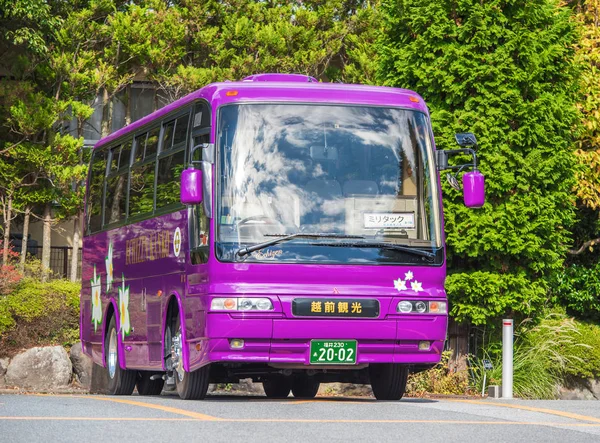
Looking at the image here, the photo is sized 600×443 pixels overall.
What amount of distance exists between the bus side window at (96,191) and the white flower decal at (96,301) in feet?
2.61

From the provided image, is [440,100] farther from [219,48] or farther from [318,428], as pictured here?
[318,428]

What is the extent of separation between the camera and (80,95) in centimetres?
2902

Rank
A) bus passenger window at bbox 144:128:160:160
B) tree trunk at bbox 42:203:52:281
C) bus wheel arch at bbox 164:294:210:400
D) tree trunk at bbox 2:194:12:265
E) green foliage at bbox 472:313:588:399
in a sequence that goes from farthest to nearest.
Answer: tree trunk at bbox 42:203:52:281, tree trunk at bbox 2:194:12:265, green foliage at bbox 472:313:588:399, bus passenger window at bbox 144:128:160:160, bus wheel arch at bbox 164:294:210:400

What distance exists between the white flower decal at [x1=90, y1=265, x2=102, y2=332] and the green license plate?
21.3 ft

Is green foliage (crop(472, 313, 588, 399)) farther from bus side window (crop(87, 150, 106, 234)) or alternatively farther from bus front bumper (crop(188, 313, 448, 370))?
bus front bumper (crop(188, 313, 448, 370))

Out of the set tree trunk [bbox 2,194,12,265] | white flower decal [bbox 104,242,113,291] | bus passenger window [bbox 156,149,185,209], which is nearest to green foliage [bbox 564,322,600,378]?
white flower decal [bbox 104,242,113,291]

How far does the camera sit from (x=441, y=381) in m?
21.7

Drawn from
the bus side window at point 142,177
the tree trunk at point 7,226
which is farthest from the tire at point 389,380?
the tree trunk at point 7,226

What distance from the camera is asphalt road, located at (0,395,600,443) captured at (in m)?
10.2

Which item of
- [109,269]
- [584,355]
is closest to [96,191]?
[109,269]

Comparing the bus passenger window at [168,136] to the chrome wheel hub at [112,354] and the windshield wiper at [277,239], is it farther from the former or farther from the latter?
the chrome wheel hub at [112,354]

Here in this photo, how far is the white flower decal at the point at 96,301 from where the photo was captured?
1959 cm

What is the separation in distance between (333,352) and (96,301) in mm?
7039

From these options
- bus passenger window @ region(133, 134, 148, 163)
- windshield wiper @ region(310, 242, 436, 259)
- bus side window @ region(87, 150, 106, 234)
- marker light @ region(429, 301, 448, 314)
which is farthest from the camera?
bus side window @ region(87, 150, 106, 234)
